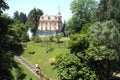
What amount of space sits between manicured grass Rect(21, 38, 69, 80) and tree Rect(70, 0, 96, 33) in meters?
17.0

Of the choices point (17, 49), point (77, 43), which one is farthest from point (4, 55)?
point (17, 49)

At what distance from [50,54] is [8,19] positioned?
46.5m

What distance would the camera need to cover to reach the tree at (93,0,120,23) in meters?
62.3

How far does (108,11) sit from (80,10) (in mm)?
29360

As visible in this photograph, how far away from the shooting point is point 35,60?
62219 mm

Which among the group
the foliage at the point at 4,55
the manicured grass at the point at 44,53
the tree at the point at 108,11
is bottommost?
the manicured grass at the point at 44,53

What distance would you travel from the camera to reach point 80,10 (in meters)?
92.2

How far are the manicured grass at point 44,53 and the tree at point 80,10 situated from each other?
17.0m

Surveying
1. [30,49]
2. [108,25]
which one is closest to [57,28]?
[30,49]

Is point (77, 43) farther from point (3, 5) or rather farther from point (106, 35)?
point (3, 5)

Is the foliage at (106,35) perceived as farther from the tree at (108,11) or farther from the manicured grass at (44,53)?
the tree at (108,11)

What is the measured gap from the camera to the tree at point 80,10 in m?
91.4

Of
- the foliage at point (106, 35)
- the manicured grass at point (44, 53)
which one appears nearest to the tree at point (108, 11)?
the manicured grass at point (44, 53)

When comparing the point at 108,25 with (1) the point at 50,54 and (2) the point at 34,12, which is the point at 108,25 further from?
(2) the point at 34,12
